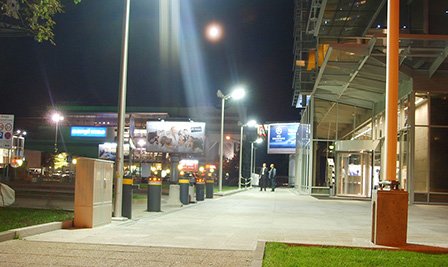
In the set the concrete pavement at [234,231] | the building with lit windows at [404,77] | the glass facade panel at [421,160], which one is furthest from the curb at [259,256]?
the glass facade panel at [421,160]

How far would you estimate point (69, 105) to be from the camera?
8381 centimetres

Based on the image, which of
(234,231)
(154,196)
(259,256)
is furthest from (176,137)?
(259,256)

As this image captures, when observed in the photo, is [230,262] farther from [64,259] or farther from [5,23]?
[5,23]

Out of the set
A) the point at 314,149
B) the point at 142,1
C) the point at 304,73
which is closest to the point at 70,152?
the point at 304,73

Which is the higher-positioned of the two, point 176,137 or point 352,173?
point 176,137

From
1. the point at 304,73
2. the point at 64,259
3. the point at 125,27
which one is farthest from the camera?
the point at 304,73

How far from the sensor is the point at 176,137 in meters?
57.7

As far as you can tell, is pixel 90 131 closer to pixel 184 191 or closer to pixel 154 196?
pixel 184 191

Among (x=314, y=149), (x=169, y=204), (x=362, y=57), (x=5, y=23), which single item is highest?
(x=362, y=57)

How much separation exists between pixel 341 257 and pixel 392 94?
3.72 m

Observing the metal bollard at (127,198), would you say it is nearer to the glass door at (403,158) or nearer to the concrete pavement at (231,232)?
the concrete pavement at (231,232)

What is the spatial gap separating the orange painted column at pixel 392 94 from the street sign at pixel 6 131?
1194cm

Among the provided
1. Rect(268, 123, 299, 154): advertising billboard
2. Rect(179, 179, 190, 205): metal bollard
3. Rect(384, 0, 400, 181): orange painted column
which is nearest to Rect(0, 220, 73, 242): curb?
Rect(384, 0, 400, 181): orange painted column

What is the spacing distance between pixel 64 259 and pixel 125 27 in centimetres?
817
